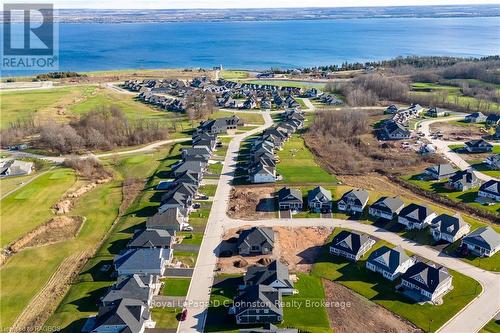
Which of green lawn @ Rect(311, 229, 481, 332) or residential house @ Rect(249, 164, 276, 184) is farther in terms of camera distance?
residential house @ Rect(249, 164, 276, 184)

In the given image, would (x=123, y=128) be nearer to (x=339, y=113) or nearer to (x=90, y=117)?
(x=90, y=117)

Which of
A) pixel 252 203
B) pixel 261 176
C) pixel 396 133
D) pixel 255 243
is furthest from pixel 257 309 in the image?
pixel 396 133

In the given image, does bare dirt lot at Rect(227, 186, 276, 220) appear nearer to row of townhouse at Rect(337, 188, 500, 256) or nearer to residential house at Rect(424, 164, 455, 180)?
row of townhouse at Rect(337, 188, 500, 256)

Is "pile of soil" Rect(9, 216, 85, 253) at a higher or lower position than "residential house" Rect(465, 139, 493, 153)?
lower

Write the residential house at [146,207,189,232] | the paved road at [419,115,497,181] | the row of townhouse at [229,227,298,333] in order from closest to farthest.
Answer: the row of townhouse at [229,227,298,333]
the residential house at [146,207,189,232]
the paved road at [419,115,497,181]

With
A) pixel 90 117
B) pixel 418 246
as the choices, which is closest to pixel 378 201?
pixel 418 246

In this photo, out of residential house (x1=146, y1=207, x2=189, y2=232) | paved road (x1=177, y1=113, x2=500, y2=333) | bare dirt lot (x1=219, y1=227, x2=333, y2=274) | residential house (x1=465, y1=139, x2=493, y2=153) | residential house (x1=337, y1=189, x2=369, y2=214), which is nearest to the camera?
paved road (x1=177, y1=113, x2=500, y2=333)

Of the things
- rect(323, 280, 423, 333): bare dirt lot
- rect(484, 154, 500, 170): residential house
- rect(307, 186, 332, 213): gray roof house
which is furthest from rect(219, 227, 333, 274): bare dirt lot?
rect(484, 154, 500, 170): residential house
